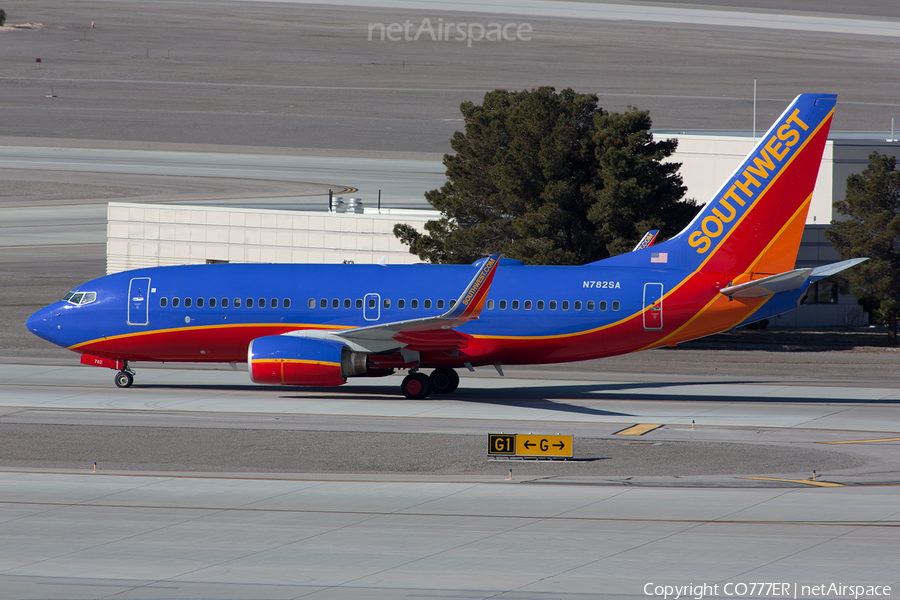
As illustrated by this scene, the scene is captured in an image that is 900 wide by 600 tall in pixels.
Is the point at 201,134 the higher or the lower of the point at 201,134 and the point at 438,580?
the higher

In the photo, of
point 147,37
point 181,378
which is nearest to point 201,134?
point 147,37

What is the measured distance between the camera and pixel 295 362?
3180cm

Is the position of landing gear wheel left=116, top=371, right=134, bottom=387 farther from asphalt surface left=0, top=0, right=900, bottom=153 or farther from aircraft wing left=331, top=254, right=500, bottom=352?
asphalt surface left=0, top=0, right=900, bottom=153

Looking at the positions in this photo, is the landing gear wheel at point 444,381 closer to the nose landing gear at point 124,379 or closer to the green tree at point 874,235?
the nose landing gear at point 124,379

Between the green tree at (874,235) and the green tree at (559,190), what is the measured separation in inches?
274

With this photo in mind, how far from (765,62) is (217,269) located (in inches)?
4789

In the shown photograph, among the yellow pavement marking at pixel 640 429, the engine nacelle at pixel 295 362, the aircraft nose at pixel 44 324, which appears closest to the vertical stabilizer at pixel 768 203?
the yellow pavement marking at pixel 640 429

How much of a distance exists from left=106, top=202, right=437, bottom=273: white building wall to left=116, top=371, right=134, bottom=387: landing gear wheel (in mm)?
19026

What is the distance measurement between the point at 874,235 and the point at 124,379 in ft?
105

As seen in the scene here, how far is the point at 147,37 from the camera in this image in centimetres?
15225

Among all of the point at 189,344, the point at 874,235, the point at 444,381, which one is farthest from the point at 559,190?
the point at 189,344

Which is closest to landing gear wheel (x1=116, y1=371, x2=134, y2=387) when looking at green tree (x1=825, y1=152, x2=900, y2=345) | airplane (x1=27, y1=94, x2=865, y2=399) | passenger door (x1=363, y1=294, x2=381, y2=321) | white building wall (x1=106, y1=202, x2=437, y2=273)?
airplane (x1=27, y1=94, x2=865, y2=399)

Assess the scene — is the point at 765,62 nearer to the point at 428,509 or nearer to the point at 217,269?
the point at 217,269

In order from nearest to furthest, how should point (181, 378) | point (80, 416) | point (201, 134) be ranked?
point (80, 416) → point (181, 378) → point (201, 134)
